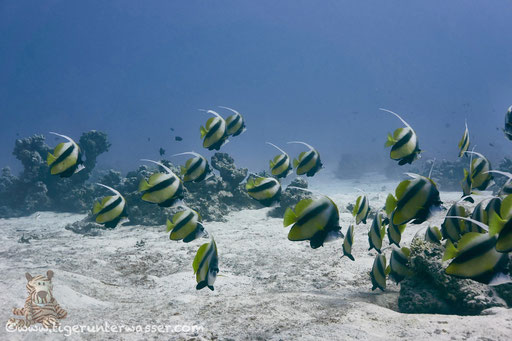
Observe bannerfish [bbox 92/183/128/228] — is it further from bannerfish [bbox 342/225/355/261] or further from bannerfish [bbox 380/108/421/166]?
bannerfish [bbox 380/108/421/166]

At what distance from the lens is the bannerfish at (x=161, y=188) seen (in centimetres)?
316

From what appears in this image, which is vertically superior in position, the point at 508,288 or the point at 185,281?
the point at 508,288

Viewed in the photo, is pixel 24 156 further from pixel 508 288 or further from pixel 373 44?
pixel 373 44

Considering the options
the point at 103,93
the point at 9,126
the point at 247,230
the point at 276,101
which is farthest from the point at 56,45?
the point at 247,230

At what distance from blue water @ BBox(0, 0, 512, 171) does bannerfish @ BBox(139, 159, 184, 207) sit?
85.2 metres

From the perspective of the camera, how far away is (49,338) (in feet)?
7.77

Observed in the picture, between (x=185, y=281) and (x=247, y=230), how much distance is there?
3.55 meters

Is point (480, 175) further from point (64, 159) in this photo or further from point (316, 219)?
point (64, 159)

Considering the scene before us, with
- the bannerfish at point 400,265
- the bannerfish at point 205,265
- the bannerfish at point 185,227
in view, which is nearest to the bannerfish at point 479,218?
the bannerfish at point 400,265

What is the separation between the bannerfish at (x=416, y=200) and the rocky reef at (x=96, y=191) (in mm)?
8040

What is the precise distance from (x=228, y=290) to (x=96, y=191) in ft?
43.0

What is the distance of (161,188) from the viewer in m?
3.17

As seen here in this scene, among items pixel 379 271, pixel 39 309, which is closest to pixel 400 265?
pixel 379 271

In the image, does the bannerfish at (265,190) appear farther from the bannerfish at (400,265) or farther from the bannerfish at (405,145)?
the bannerfish at (400,265)
